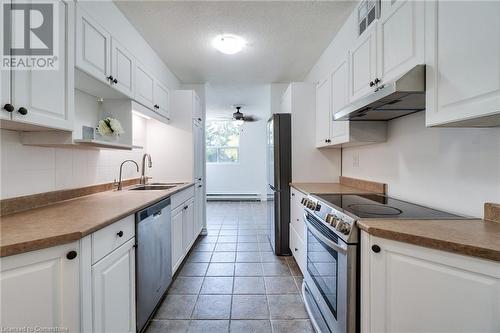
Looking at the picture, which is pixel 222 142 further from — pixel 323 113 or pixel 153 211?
pixel 153 211

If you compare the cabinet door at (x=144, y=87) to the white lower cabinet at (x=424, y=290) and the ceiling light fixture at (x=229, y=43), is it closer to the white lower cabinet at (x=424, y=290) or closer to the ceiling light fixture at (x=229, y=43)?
the ceiling light fixture at (x=229, y=43)

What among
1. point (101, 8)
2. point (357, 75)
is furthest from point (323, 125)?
point (101, 8)

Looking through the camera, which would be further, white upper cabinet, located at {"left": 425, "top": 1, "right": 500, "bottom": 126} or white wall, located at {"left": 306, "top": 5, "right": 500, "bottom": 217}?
white wall, located at {"left": 306, "top": 5, "right": 500, "bottom": 217}

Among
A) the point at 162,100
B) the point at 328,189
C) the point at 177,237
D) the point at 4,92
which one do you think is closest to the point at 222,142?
the point at 162,100

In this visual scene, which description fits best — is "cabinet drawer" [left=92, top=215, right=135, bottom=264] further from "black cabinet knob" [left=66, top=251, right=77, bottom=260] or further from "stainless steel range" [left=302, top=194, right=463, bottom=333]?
"stainless steel range" [left=302, top=194, right=463, bottom=333]

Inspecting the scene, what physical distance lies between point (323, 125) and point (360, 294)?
187 cm

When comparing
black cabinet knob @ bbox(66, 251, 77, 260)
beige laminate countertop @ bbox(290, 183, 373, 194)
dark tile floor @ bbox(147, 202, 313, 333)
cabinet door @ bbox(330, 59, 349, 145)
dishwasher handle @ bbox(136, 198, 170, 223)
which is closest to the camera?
black cabinet knob @ bbox(66, 251, 77, 260)

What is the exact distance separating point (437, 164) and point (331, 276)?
0.96 meters

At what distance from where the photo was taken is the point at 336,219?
4.50 feet

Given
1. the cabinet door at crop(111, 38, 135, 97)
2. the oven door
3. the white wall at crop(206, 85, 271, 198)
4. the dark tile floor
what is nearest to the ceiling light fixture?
the cabinet door at crop(111, 38, 135, 97)

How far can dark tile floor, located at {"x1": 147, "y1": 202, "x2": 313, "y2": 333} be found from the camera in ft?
5.71

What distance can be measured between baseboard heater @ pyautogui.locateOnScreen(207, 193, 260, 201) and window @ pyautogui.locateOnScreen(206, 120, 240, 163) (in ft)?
3.36

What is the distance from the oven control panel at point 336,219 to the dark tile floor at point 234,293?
2.78ft

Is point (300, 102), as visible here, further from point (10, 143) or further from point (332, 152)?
point (10, 143)
